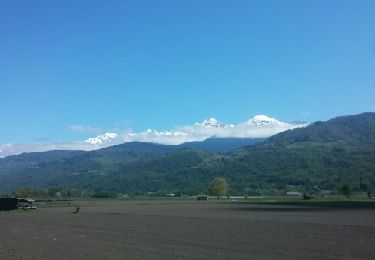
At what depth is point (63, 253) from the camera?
85.7 ft

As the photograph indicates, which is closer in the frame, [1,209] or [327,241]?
[327,241]

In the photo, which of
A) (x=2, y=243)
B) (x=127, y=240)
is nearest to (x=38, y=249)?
(x=2, y=243)

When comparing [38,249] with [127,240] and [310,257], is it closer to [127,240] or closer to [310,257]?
[127,240]

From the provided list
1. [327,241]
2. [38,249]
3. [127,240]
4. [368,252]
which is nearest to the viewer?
[368,252]

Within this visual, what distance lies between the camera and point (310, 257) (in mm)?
24234

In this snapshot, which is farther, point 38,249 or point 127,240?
point 127,240

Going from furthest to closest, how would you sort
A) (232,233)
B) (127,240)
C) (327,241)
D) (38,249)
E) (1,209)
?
1. (1,209)
2. (232,233)
3. (127,240)
4. (327,241)
5. (38,249)

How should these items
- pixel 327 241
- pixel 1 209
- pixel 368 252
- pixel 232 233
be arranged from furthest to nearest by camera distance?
pixel 1 209 → pixel 232 233 → pixel 327 241 → pixel 368 252

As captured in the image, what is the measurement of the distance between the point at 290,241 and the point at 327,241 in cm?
203

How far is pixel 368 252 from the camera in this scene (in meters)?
25.8

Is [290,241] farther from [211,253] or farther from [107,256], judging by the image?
[107,256]

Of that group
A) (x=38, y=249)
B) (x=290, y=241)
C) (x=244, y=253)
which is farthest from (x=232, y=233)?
(x=38, y=249)

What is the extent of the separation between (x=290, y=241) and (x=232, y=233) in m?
6.66

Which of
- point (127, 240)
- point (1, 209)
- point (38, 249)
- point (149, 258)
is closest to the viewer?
point (149, 258)
